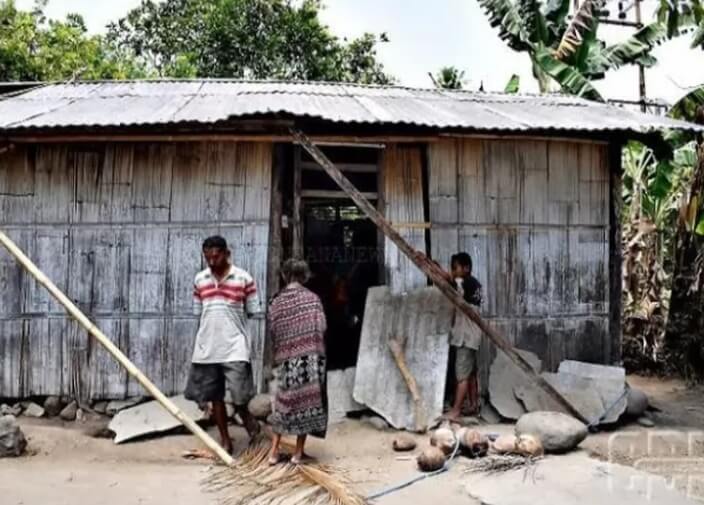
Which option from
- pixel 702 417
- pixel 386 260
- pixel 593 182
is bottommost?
pixel 702 417

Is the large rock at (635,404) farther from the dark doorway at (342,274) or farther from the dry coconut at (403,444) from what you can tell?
the dark doorway at (342,274)

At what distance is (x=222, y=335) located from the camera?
520cm

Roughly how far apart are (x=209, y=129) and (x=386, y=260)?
1.98 metres

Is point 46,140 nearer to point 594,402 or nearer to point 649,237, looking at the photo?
point 594,402

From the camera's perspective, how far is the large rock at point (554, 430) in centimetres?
530

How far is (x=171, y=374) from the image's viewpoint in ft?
20.8

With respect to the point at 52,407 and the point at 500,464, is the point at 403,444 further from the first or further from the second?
the point at 52,407

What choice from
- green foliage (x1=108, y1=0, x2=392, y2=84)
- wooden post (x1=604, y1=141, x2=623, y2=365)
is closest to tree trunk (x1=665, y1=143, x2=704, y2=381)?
wooden post (x1=604, y1=141, x2=623, y2=365)

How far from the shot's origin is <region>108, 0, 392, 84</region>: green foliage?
1716 centimetres

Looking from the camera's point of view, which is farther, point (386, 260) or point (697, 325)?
point (697, 325)

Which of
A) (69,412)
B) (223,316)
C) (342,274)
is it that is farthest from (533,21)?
(69,412)

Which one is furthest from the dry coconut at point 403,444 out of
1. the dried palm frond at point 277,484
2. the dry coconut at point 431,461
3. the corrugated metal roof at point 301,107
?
the corrugated metal roof at point 301,107

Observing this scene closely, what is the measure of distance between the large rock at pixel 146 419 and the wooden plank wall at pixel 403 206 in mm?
2102

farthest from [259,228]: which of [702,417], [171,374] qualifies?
[702,417]
